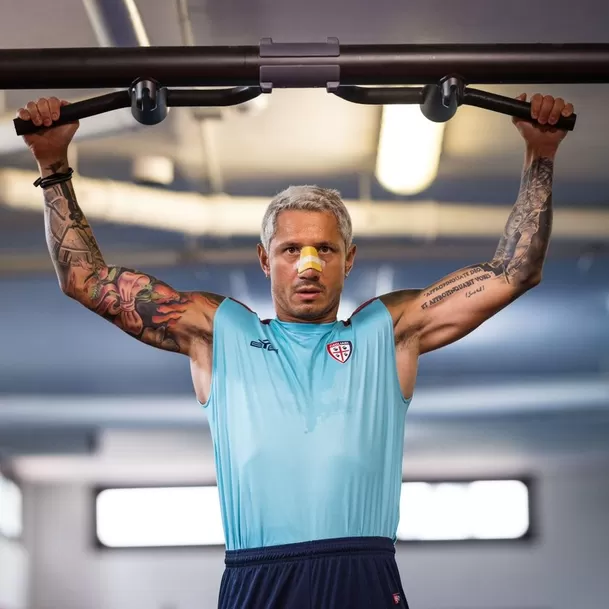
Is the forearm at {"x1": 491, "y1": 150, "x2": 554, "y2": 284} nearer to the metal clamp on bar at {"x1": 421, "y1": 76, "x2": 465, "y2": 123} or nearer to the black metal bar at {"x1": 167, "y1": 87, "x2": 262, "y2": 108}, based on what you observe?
the metal clamp on bar at {"x1": 421, "y1": 76, "x2": 465, "y2": 123}

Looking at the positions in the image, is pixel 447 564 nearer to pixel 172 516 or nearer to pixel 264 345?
pixel 172 516

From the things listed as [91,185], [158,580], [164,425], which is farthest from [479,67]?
[158,580]

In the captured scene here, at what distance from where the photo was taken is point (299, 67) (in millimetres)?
1718

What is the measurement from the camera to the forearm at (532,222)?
1.99m

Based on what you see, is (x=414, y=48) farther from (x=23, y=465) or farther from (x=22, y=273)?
(x=23, y=465)

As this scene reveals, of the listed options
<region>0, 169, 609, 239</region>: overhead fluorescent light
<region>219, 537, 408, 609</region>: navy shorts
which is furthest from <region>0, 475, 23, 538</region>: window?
<region>219, 537, 408, 609</region>: navy shorts

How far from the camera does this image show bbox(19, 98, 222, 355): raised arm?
6.43 ft

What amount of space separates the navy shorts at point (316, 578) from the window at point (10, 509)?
8261 millimetres

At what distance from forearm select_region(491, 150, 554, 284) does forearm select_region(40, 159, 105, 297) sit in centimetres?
85

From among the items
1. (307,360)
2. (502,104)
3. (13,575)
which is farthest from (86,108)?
(13,575)

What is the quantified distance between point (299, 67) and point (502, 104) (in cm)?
38

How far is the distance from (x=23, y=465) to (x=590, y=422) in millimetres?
5347

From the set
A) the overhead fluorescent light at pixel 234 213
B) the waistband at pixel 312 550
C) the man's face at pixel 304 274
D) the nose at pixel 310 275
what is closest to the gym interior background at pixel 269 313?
the overhead fluorescent light at pixel 234 213

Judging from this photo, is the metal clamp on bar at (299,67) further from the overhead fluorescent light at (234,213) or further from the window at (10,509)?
the window at (10,509)
